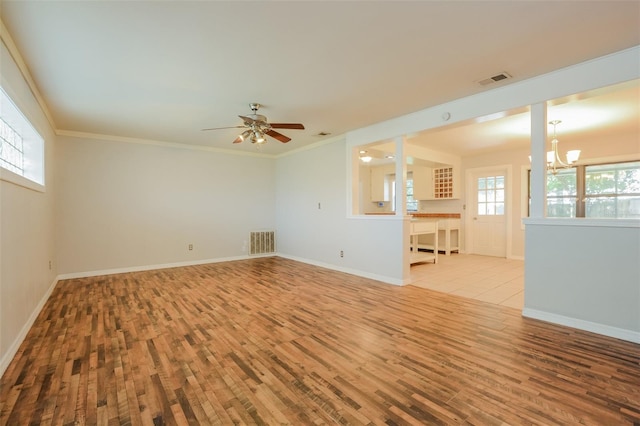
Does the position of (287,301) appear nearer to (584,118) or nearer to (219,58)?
(219,58)

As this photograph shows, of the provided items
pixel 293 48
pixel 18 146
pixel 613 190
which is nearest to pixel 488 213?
pixel 613 190

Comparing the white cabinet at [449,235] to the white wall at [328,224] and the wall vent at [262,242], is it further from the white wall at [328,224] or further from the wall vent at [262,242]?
the wall vent at [262,242]

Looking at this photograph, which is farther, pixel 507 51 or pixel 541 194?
pixel 541 194

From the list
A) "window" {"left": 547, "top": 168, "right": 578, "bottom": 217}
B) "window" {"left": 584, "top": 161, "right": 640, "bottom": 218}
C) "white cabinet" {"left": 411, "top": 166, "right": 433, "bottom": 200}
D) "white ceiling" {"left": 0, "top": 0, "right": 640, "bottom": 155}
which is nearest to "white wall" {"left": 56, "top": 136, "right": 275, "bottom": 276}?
"white ceiling" {"left": 0, "top": 0, "right": 640, "bottom": 155}

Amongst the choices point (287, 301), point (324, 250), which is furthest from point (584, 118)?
point (287, 301)

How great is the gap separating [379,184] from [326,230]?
141 inches

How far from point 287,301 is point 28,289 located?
2.58m

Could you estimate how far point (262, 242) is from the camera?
22.7 feet

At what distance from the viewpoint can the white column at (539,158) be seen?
2957 millimetres

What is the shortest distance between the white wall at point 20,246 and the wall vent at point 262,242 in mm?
3561

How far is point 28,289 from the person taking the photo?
2.82m

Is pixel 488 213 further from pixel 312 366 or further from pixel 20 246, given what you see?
pixel 20 246

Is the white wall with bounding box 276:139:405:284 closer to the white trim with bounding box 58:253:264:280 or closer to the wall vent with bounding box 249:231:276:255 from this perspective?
the wall vent with bounding box 249:231:276:255

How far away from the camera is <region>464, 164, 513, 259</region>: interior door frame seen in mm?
6539
